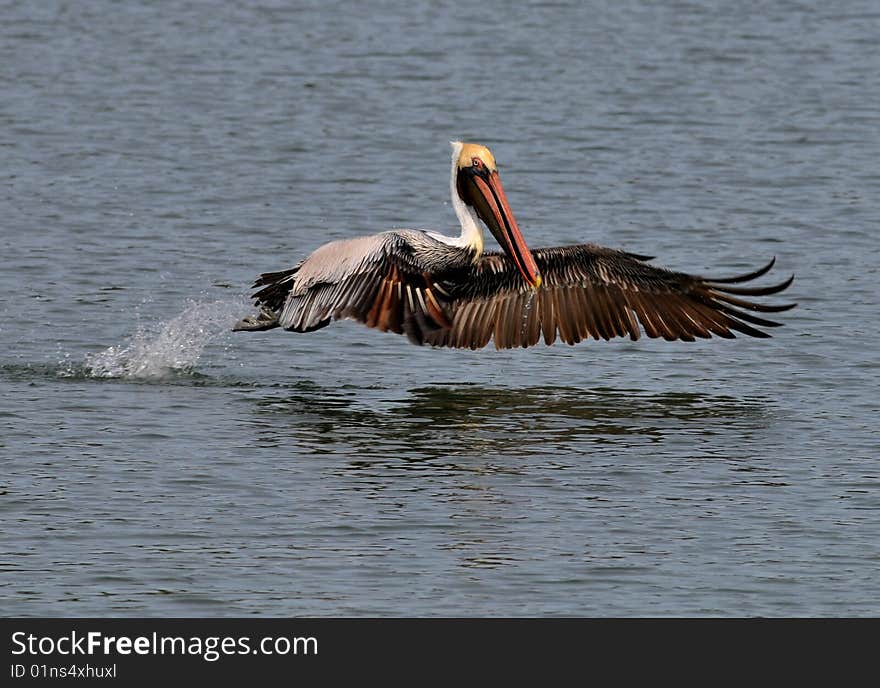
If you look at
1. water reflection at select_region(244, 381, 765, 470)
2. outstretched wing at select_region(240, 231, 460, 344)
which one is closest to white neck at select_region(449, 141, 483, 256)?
outstretched wing at select_region(240, 231, 460, 344)

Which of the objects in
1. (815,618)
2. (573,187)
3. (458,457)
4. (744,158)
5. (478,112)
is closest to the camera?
(815,618)

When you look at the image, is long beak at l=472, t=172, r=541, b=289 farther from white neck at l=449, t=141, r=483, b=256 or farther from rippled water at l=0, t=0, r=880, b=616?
rippled water at l=0, t=0, r=880, b=616

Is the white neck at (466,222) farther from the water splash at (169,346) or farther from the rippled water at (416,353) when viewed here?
the water splash at (169,346)

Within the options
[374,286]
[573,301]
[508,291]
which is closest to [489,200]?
[508,291]

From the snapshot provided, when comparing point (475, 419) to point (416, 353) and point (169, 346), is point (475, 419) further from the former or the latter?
point (169, 346)

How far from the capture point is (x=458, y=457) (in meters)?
10.4

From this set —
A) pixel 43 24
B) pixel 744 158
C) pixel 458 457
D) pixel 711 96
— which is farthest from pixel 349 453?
pixel 43 24

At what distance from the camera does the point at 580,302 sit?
480 inches

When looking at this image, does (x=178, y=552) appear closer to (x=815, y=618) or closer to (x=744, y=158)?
(x=815, y=618)

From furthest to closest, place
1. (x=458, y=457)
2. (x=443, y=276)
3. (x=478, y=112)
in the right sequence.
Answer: (x=478, y=112), (x=443, y=276), (x=458, y=457)

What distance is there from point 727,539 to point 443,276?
3.37 m

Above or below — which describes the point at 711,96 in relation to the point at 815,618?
above

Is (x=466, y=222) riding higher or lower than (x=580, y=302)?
higher

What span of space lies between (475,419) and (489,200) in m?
1.40
